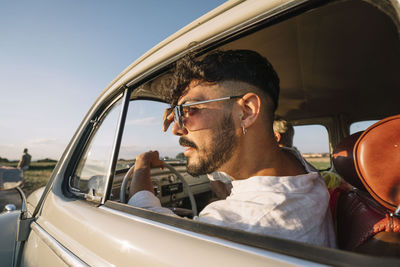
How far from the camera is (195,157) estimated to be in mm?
1474

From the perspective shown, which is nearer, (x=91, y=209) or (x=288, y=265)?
(x=288, y=265)

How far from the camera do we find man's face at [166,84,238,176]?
139 cm

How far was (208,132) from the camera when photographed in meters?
1.40

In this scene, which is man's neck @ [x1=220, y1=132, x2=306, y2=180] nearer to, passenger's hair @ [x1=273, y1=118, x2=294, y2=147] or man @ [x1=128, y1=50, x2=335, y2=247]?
man @ [x1=128, y1=50, x2=335, y2=247]

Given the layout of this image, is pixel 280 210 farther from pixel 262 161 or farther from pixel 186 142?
pixel 186 142

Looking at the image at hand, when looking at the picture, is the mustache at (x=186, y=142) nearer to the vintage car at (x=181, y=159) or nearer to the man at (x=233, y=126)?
the man at (x=233, y=126)

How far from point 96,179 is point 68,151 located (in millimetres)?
626

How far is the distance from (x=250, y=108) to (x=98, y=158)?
122 cm

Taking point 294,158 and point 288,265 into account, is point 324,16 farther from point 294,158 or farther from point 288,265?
point 288,265

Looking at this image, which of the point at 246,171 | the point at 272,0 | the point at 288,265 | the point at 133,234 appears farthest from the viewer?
the point at 246,171

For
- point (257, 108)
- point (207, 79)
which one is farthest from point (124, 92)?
point (257, 108)

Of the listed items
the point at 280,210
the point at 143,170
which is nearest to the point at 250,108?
the point at 280,210

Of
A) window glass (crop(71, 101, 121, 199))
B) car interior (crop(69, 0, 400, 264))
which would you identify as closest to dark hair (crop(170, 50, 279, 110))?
car interior (crop(69, 0, 400, 264))

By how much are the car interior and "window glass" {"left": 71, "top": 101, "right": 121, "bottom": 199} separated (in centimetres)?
11
